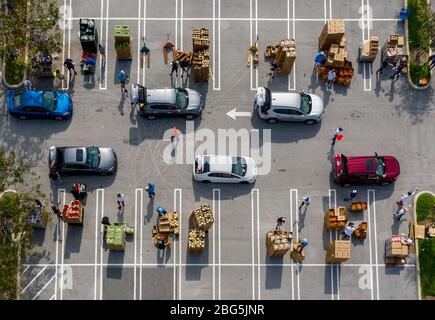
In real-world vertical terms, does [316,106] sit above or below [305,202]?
above

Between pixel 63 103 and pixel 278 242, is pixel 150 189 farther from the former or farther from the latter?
pixel 278 242

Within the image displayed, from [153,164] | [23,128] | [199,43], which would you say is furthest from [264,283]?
[23,128]

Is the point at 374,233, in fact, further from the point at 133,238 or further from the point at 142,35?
the point at 142,35

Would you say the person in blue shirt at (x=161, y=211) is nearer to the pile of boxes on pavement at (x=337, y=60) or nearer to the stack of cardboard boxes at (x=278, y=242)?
the stack of cardboard boxes at (x=278, y=242)

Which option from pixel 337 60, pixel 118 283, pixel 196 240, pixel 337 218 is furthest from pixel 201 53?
pixel 118 283

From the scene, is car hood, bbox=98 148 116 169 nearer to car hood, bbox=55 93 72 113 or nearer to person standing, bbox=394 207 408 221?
car hood, bbox=55 93 72 113
